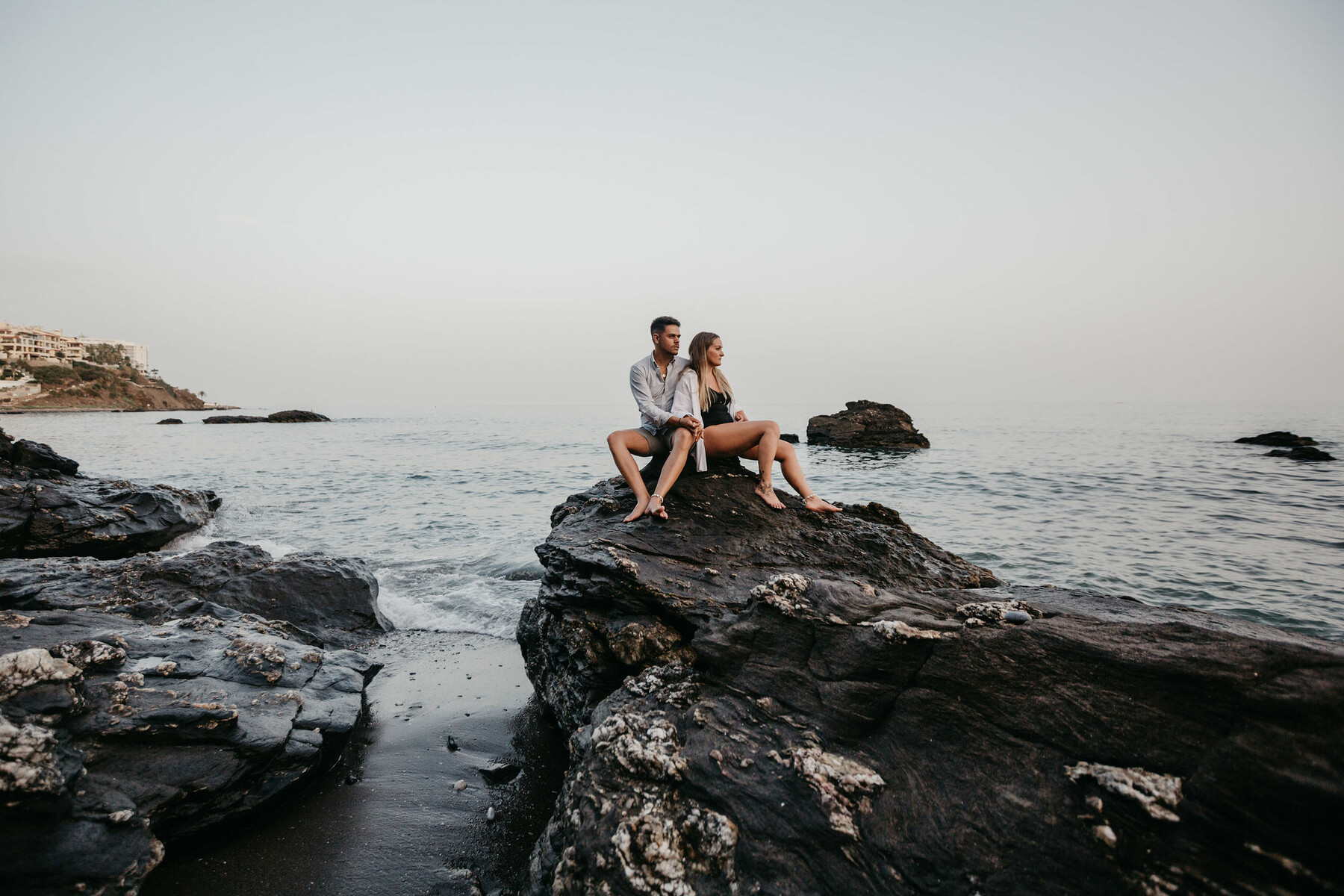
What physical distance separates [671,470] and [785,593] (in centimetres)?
242

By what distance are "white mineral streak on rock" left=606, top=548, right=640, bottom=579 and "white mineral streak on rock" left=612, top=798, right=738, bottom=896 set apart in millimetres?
2182

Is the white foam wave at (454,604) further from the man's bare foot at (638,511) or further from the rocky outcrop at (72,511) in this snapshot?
the rocky outcrop at (72,511)

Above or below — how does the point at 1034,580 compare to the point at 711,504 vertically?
below

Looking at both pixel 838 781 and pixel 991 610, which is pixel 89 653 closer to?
pixel 838 781

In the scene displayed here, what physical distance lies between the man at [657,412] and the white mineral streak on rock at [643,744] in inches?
118

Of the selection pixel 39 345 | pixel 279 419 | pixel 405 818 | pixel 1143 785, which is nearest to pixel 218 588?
pixel 405 818

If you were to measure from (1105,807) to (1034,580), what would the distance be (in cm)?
931

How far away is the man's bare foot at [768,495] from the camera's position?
20.1 ft

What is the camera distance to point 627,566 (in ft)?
16.4

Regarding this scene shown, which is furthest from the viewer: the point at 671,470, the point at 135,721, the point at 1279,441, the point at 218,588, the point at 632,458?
the point at 1279,441

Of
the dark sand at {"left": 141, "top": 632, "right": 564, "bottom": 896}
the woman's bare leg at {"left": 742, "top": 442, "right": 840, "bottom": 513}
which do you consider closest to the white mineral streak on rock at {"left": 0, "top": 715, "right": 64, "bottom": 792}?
the dark sand at {"left": 141, "top": 632, "right": 564, "bottom": 896}

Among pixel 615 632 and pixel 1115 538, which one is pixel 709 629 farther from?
pixel 1115 538

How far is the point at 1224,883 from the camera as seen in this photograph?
1.97m

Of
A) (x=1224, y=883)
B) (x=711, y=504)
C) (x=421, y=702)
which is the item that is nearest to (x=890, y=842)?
(x=1224, y=883)
